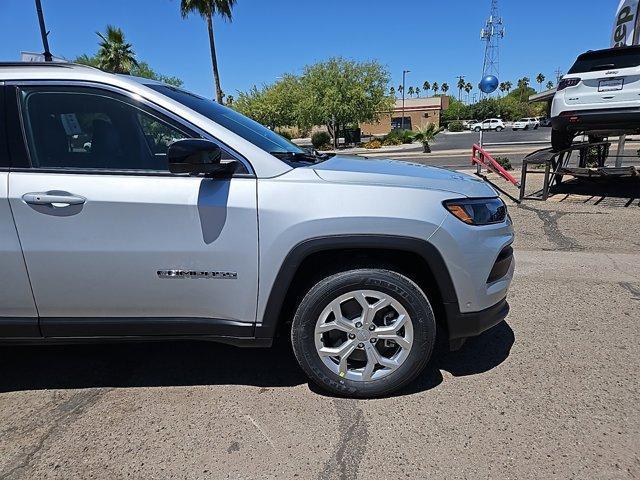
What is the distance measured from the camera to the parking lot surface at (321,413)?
84.4 inches

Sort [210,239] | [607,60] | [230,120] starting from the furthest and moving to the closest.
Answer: [607,60] → [230,120] → [210,239]

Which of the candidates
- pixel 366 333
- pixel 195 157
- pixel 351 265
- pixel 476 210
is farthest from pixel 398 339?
pixel 195 157

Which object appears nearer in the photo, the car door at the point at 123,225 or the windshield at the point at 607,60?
the car door at the point at 123,225

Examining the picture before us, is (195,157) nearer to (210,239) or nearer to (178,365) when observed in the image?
(210,239)

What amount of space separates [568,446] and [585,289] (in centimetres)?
248

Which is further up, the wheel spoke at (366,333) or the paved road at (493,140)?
the wheel spoke at (366,333)

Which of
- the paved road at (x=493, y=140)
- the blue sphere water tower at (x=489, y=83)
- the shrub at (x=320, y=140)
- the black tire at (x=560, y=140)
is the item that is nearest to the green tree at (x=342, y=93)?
the shrub at (x=320, y=140)

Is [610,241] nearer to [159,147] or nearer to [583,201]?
[583,201]

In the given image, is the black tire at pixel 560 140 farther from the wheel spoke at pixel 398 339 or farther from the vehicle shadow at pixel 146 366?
the vehicle shadow at pixel 146 366

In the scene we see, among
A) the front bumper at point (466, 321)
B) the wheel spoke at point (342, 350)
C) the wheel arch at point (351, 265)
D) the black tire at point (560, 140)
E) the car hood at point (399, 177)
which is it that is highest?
the car hood at point (399, 177)

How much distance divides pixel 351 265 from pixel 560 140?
7959 mm

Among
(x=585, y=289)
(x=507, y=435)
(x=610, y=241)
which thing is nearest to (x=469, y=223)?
(x=507, y=435)

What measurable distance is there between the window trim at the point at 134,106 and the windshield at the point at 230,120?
0.16 m

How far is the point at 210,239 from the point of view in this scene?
2.38 meters
